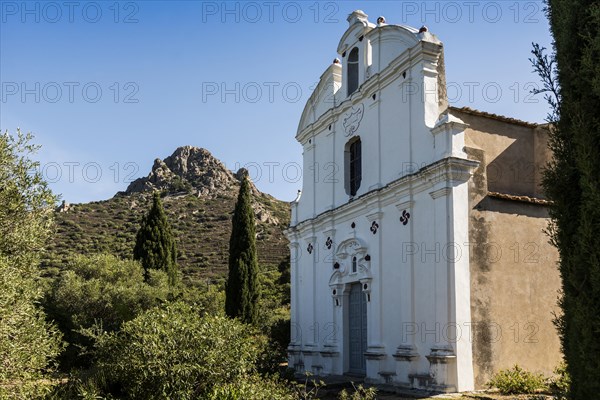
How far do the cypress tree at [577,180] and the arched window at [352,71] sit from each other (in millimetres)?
11463

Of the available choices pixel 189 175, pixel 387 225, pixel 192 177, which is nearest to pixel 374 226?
pixel 387 225

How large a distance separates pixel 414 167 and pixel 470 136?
61.7 inches

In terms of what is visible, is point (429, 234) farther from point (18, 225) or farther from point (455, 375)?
point (18, 225)

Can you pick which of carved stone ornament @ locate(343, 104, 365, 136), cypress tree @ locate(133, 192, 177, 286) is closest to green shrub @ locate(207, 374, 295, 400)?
carved stone ornament @ locate(343, 104, 365, 136)

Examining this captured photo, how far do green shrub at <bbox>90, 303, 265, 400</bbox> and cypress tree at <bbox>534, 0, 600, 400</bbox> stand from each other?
547 cm

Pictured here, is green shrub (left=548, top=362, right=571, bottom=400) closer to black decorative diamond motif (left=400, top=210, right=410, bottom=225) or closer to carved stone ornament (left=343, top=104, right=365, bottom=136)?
black decorative diamond motif (left=400, top=210, right=410, bottom=225)

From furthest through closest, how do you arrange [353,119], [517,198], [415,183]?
[353,119] → [415,183] → [517,198]

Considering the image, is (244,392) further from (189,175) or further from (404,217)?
(189,175)

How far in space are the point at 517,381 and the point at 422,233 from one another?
395 centimetres

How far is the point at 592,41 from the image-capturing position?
244 inches

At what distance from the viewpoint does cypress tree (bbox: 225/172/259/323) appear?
77.5 feet

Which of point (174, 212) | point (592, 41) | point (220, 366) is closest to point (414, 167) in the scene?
point (220, 366)

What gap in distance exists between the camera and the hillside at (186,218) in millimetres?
48219

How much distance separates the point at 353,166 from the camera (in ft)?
60.4
